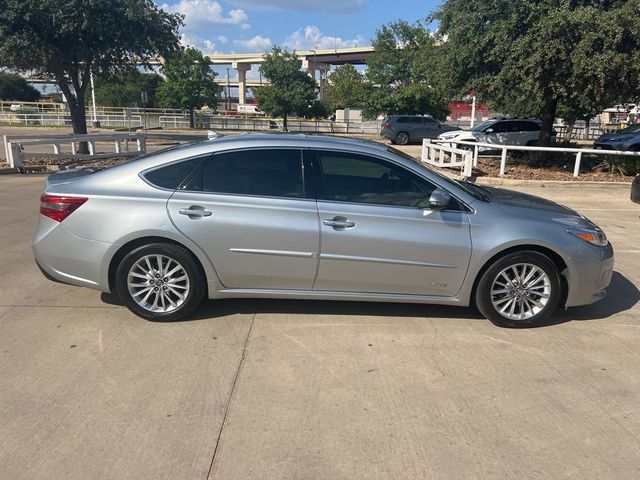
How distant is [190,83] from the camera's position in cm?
4216

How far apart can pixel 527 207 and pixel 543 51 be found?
9.87 m

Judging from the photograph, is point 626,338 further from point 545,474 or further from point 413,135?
point 413,135

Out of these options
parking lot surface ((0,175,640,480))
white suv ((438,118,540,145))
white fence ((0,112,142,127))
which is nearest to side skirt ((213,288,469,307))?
parking lot surface ((0,175,640,480))

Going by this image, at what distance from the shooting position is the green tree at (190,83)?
42.0m

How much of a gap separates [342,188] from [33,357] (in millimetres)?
2716

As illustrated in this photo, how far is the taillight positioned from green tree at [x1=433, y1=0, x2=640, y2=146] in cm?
1185

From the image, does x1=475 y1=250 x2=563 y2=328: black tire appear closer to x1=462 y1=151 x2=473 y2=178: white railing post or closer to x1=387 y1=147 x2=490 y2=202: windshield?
x1=387 y1=147 x2=490 y2=202: windshield

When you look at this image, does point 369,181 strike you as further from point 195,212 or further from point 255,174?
point 195,212

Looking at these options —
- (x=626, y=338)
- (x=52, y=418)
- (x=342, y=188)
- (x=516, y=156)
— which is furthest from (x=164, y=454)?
(x=516, y=156)

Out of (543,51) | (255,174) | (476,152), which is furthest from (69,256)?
(476,152)

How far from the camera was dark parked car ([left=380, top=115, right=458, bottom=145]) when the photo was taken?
30.4 m

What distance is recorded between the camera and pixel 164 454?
2.84 meters

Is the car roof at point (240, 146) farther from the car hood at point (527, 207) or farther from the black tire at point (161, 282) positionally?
the car hood at point (527, 207)

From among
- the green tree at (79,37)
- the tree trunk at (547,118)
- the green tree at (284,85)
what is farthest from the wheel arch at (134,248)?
the green tree at (284,85)
